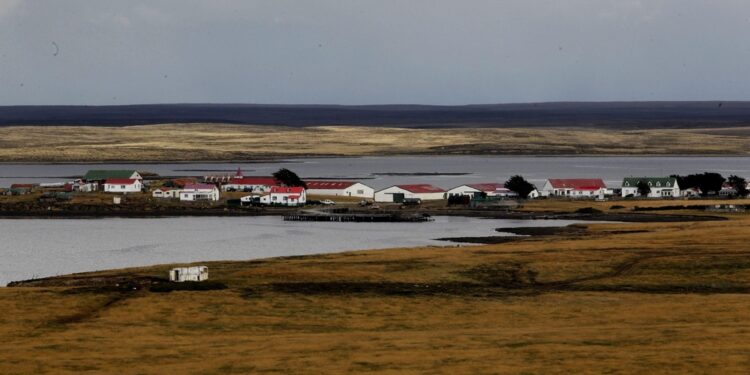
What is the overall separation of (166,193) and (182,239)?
113 feet

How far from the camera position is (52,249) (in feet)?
245

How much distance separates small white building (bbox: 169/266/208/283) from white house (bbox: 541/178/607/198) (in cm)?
7360

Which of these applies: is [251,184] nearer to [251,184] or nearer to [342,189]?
[251,184]

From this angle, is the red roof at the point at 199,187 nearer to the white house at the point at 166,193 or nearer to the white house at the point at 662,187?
→ the white house at the point at 166,193

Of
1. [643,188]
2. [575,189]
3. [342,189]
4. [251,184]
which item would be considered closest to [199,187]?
[251,184]

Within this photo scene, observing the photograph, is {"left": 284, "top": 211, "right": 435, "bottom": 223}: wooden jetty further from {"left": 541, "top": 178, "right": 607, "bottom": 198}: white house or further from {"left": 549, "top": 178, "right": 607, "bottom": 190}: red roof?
{"left": 549, "top": 178, "right": 607, "bottom": 190}: red roof

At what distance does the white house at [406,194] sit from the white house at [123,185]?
74.6ft

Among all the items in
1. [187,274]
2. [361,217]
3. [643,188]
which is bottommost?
[187,274]

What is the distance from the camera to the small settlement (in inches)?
4451

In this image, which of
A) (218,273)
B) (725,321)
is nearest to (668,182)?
(218,273)

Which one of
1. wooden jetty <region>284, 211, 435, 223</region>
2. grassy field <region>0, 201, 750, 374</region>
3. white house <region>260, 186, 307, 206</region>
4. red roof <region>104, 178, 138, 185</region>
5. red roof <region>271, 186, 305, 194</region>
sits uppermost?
red roof <region>104, 178, 138, 185</region>

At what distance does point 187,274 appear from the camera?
48344mm

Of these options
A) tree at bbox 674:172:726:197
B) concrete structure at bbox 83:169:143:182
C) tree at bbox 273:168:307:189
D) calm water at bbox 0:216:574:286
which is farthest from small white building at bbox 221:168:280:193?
tree at bbox 674:172:726:197

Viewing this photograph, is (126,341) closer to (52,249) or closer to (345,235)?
(52,249)
